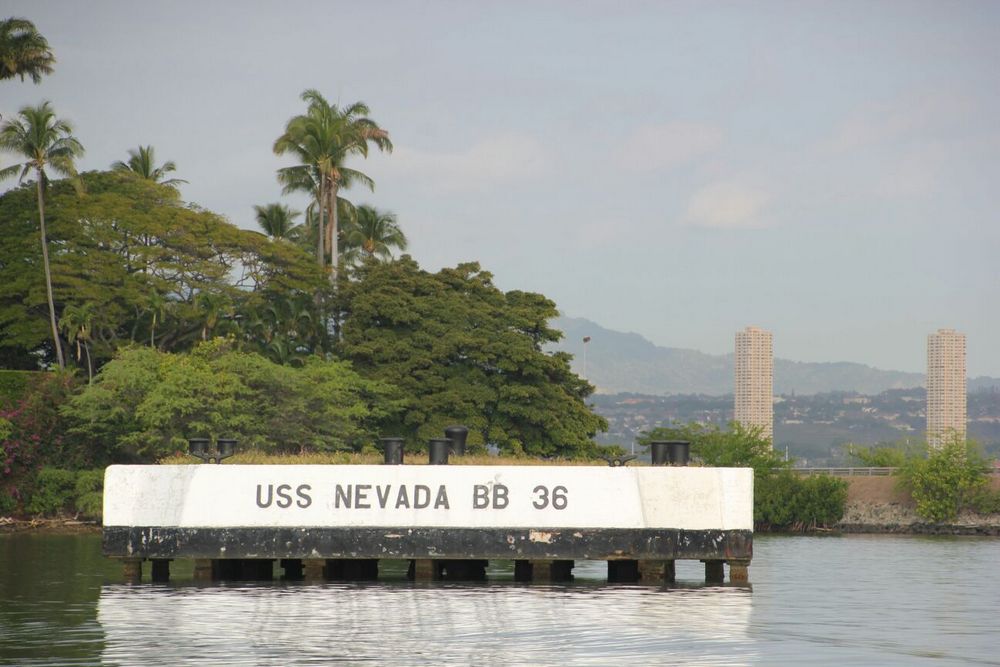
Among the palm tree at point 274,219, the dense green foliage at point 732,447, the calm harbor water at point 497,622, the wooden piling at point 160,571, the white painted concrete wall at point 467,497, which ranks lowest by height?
the calm harbor water at point 497,622

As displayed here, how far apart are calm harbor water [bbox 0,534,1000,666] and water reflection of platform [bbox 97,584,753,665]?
0.14 ft

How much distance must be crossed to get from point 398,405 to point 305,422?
5.98 meters

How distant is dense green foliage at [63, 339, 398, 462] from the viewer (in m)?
68.1

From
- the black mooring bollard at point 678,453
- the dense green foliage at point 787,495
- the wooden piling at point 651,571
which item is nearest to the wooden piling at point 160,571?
the wooden piling at point 651,571

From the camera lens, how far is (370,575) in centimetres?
3741

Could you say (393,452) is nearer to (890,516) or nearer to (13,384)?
(13,384)

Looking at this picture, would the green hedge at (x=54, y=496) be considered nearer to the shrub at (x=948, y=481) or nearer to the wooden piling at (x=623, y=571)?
the wooden piling at (x=623, y=571)

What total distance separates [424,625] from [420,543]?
23.8 ft

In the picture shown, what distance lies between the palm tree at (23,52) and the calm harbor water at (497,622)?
45.0 metres

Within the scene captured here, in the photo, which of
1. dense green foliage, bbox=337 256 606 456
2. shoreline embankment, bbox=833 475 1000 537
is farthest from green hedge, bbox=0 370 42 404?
shoreline embankment, bbox=833 475 1000 537

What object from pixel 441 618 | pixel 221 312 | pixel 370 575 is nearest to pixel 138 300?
pixel 221 312

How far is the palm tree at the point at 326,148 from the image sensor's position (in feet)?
301

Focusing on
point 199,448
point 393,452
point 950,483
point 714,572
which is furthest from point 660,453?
point 950,483

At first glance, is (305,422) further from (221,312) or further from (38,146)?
(38,146)
